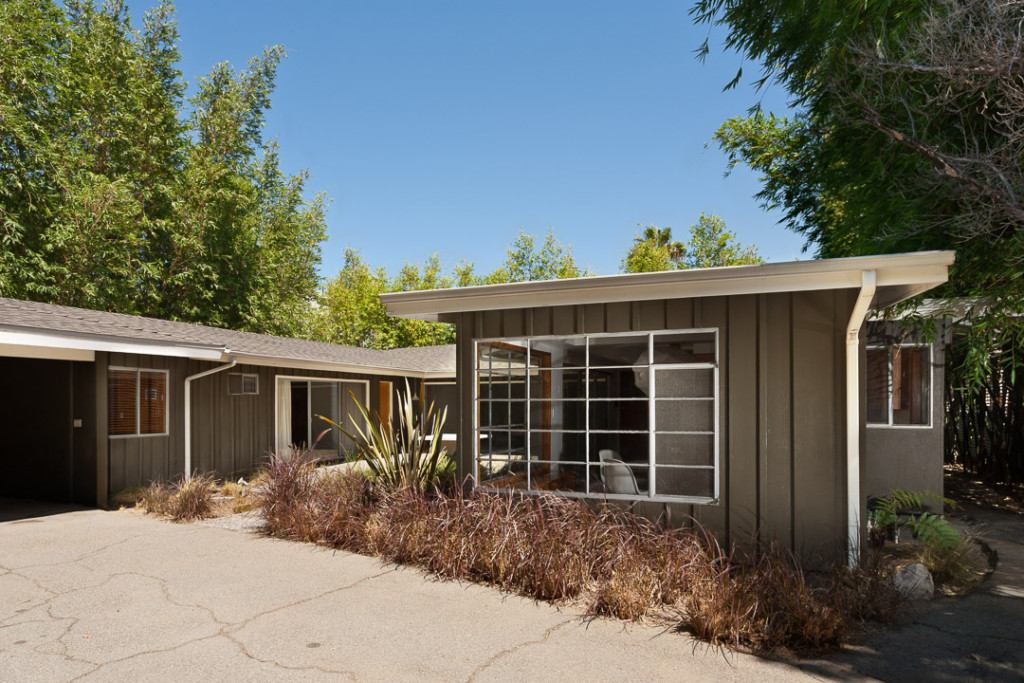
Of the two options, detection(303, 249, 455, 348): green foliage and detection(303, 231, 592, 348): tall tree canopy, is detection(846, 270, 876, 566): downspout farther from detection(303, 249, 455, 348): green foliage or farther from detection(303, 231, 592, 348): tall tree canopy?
detection(303, 249, 455, 348): green foliage

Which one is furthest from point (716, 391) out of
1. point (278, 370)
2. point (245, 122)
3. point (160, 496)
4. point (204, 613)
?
point (245, 122)

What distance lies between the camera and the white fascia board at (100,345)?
6.92 metres

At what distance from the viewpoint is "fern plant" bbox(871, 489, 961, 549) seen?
549 centimetres

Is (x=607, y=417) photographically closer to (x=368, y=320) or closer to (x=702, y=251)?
(x=702, y=251)

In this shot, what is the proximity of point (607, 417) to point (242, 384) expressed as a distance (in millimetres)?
6639

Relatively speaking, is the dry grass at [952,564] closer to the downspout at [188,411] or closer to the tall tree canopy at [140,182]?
the downspout at [188,411]

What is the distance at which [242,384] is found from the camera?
37.2 ft

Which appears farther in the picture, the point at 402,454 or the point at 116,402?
the point at 116,402

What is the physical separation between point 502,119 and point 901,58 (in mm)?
19046

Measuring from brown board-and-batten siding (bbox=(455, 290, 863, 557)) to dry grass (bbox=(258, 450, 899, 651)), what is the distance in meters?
0.29

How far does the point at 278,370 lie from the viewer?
12273 millimetres

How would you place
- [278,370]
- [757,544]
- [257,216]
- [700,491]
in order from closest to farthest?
[757,544] → [700,491] → [278,370] → [257,216]

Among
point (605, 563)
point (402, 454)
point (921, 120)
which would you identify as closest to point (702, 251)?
point (921, 120)

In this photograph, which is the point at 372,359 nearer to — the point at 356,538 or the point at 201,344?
→ the point at 201,344
